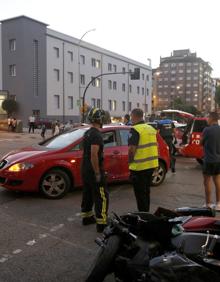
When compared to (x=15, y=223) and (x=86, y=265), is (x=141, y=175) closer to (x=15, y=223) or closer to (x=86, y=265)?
(x=86, y=265)

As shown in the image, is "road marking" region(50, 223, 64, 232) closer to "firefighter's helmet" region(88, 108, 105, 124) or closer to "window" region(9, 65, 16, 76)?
"firefighter's helmet" region(88, 108, 105, 124)

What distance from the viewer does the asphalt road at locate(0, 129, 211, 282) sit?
427 cm

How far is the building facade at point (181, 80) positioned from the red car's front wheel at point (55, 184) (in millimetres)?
159981

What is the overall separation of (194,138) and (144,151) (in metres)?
7.44

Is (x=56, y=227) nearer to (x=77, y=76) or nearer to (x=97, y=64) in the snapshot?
(x=77, y=76)

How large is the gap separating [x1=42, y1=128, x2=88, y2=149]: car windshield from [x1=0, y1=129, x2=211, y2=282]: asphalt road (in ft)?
3.46

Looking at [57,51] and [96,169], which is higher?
[57,51]

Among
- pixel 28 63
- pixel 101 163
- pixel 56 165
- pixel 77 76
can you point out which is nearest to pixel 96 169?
pixel 101 163

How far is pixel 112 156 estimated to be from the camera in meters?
8.27

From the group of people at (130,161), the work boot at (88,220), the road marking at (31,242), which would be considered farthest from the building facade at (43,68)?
the road marking at (31,242)

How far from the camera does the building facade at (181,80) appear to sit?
167625 mm

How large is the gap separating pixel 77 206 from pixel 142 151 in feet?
6.96

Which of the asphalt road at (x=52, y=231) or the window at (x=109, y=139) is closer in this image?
the asphalt road at (x=52, y=231)

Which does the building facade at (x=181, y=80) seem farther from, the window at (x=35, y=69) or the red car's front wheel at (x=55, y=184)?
the red car's front wheel at (x=55, y=184)
